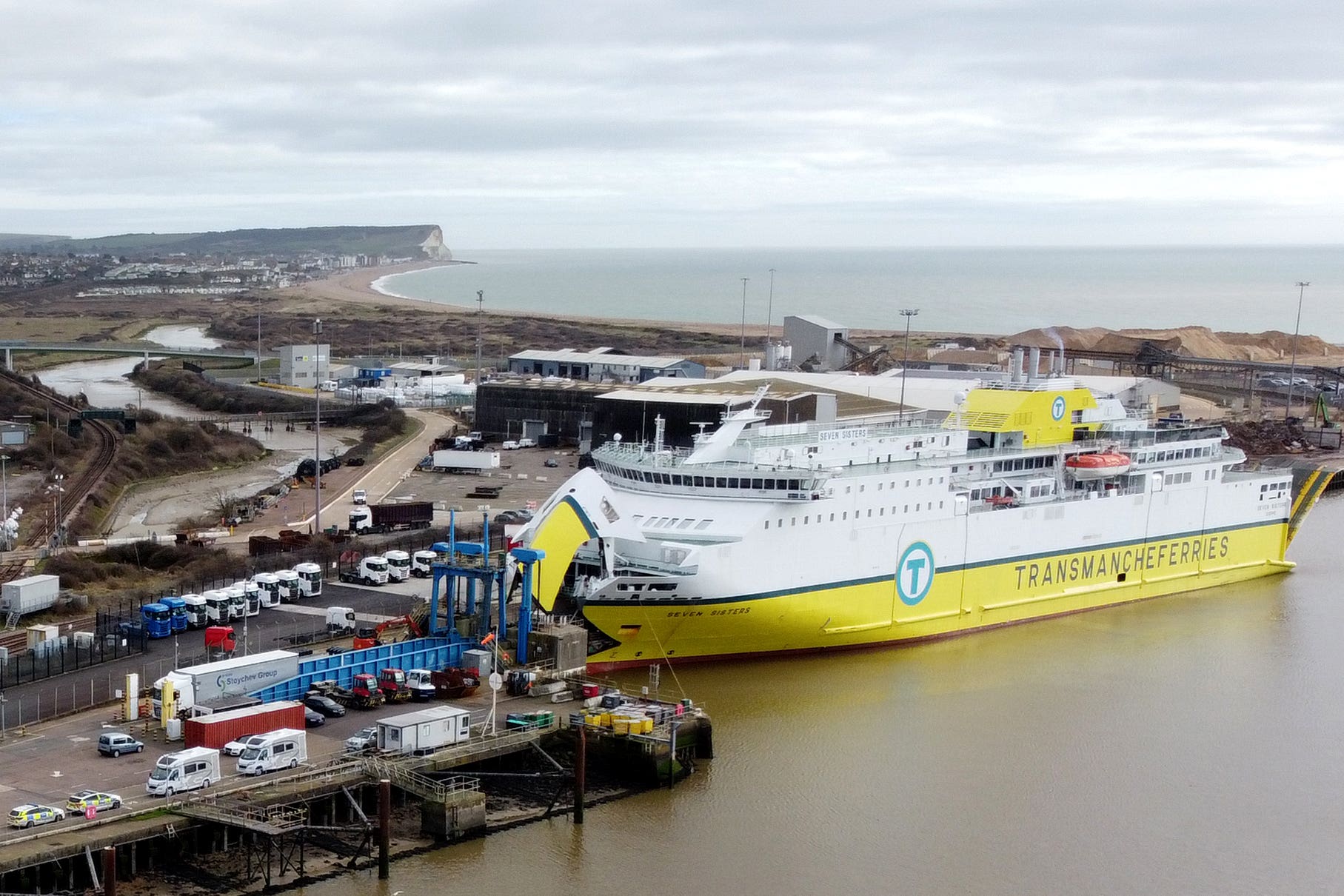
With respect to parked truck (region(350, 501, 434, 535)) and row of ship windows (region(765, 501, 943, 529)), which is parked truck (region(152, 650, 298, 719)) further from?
parked truck (region(350, 501, 434, 535))

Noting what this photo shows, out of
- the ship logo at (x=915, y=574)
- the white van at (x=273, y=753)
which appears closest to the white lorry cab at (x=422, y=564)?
the ship logo at (x=915, y=574)

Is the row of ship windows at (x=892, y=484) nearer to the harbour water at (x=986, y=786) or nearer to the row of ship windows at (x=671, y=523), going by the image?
the row of ship windows at (x=671, y=523)

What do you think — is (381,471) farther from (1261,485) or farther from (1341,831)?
(1341,831)

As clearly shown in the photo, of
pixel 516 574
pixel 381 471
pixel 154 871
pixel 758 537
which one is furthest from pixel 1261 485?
pixel 154 871

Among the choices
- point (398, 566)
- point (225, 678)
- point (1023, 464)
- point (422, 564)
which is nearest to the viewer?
point (225, 678)

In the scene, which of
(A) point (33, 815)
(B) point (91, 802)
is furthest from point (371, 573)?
(A) point (33, 815)

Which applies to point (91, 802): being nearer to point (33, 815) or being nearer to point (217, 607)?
point (33, 815)

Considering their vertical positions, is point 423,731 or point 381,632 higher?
point 423,731
